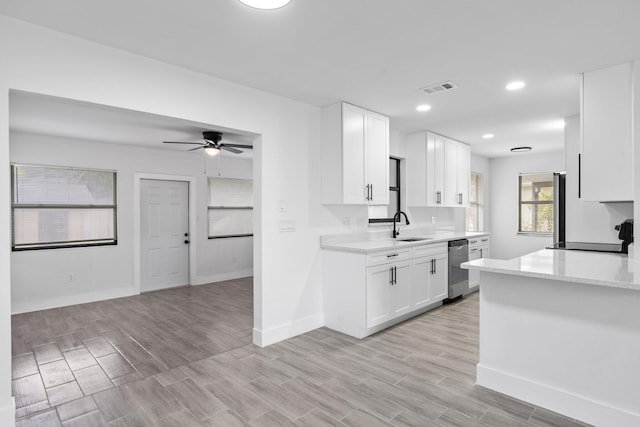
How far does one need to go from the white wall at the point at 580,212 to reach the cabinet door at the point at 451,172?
1.56m

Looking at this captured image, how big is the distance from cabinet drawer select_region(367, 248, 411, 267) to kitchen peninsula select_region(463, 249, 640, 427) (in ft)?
3.88

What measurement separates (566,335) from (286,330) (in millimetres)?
2386

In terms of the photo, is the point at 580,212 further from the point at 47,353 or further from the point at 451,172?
the point at 47,353

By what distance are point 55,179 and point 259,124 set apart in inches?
146

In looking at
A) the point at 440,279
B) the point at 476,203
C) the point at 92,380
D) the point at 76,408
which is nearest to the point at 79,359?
the point at 92,380

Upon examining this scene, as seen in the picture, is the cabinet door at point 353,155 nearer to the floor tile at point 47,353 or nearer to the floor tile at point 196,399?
the floor tile at point 196,399

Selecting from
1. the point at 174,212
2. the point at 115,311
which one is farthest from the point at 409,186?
the point at 115,311

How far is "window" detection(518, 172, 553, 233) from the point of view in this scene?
690 centimetres

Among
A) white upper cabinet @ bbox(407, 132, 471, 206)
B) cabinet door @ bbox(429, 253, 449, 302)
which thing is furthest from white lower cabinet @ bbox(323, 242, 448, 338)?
white upper cabinet @ bbox(407, 132, 471, 206)

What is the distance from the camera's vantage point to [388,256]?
3771mm

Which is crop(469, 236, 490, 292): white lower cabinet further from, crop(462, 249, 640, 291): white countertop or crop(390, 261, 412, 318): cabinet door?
crop(462, 249, 640, 291): white countertop

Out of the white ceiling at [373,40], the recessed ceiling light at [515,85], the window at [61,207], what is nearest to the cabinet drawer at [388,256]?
the white ceiling at [373,40]

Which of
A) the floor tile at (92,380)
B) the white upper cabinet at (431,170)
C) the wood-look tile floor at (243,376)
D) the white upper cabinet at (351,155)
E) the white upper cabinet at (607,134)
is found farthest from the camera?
the white upper cabinet at (431,170)

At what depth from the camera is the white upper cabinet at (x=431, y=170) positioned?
517 cm
